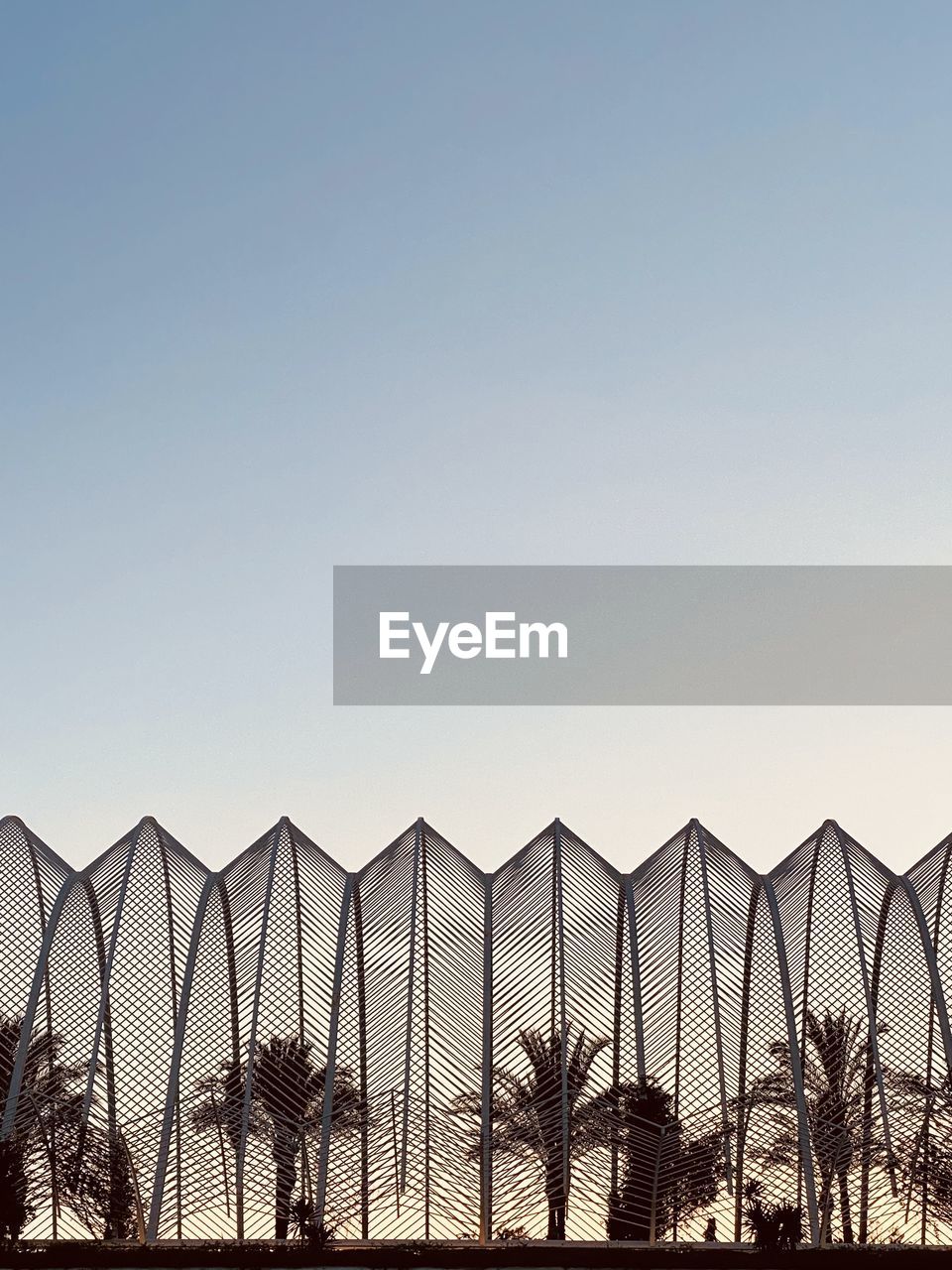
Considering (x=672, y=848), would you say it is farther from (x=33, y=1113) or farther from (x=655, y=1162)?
(x=33, y=1113)

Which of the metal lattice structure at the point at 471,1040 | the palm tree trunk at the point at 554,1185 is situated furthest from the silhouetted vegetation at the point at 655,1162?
the palm tree trunk at the point at 554,1185

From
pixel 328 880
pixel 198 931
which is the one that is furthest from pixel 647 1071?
pixel 198 931

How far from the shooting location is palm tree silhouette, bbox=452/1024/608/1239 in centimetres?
2817

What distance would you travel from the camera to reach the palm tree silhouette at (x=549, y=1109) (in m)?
28.2

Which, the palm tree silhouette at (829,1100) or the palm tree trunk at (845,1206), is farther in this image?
the palm tree trunk at (845,1206)

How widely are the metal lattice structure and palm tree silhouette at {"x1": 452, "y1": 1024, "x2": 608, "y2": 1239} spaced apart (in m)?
0.07

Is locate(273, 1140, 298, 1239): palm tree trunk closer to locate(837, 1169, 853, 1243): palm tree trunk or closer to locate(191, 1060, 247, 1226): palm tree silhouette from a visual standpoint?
locate(191, 1060, 247, 1226): palm tree silhouette

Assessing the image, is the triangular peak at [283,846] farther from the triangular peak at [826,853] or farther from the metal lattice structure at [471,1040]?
the triangular peak at [826,853]

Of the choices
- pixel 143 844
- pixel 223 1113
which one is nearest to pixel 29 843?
pixel 143 844

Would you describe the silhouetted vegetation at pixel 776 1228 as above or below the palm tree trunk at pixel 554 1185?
below

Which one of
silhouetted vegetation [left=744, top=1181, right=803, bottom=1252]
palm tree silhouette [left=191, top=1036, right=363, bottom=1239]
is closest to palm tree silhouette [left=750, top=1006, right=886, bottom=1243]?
silhouetted vegetation [left=744, top=1181, right=803, bottom=1252]

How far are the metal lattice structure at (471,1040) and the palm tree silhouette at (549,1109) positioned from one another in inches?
2.8

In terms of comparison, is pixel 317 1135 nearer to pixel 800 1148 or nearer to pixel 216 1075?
pixel 216 1075

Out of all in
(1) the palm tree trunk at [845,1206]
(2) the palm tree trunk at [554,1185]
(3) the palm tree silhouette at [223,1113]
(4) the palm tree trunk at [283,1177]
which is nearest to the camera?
(2) the palm tree trunk at [554,1185]
